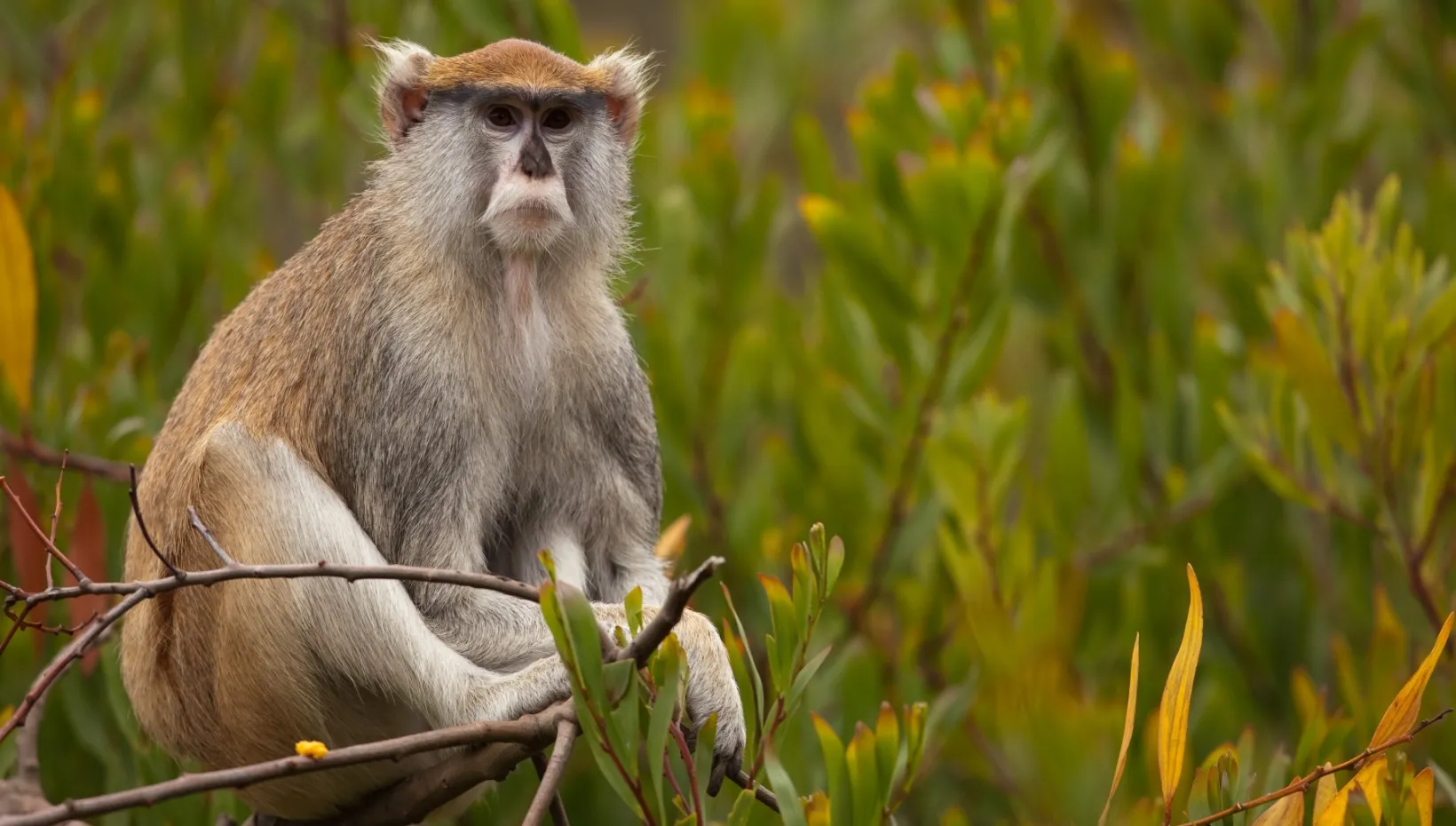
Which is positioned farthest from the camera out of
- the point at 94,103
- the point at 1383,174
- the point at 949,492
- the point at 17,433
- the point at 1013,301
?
the point at 1383,174

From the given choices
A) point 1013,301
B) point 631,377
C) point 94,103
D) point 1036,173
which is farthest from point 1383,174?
point 94,103

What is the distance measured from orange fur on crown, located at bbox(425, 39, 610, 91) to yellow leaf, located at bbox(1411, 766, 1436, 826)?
174cm

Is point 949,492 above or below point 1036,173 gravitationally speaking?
below

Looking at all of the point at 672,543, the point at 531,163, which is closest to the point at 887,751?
the point at 672,543

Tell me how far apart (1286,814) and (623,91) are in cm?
174

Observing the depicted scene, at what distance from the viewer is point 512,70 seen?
2.88 metres

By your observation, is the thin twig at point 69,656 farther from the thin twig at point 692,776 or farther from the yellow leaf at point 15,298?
the yellow leaf at point 15,298

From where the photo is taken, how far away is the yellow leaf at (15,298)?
3.06m

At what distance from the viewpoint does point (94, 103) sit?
4430mm

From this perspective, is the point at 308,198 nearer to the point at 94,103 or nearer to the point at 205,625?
the point at 94,103

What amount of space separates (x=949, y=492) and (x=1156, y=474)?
3.31 ft

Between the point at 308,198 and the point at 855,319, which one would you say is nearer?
the point at 855,319

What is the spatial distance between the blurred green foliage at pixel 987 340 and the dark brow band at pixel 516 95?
75 cm

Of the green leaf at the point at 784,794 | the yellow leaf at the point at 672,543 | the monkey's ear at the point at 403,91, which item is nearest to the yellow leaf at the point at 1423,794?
the green leaf at the point at 784,794
